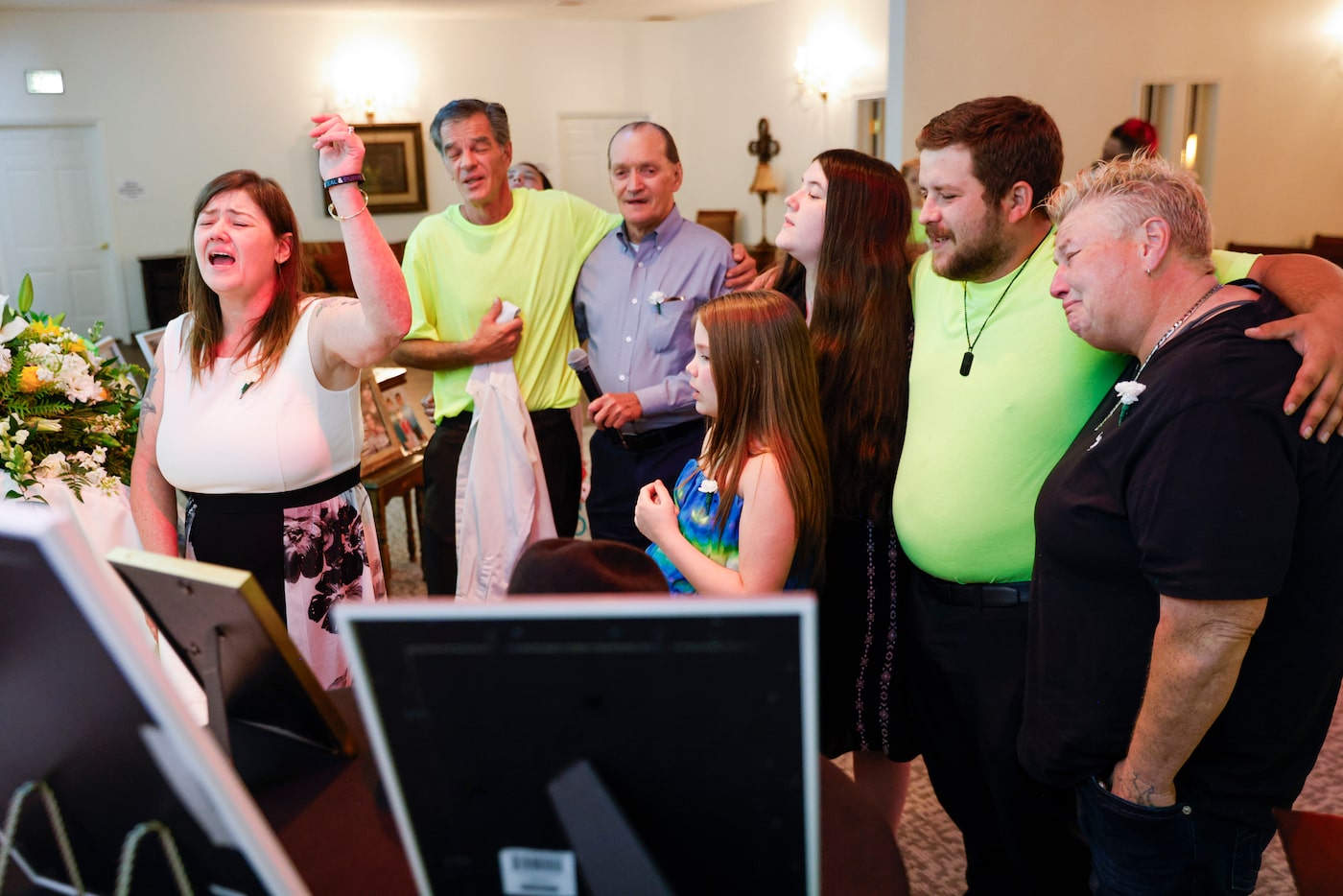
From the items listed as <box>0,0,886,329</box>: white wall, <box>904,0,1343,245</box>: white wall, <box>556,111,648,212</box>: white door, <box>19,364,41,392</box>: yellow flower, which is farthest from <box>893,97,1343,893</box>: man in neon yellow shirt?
<box>556,111,648,212</box>: white door

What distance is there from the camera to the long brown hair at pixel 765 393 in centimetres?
190

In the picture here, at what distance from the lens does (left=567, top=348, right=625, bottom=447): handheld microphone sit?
272 centimetres

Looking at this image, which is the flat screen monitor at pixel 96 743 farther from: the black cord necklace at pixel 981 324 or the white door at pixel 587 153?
the white door at pixel 587 153

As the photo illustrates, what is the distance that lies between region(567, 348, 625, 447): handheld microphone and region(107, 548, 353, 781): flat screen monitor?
1439mm

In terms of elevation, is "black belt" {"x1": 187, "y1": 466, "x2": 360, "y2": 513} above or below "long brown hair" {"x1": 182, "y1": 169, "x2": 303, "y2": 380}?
below

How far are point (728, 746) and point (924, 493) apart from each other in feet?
3.94

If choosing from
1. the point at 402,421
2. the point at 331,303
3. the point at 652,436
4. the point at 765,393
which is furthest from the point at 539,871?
the point at 402,421

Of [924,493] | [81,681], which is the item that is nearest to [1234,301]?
[924,493]

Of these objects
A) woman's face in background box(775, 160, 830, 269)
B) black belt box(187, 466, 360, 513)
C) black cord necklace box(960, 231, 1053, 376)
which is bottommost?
black belt box(187, 466, 360, 513)

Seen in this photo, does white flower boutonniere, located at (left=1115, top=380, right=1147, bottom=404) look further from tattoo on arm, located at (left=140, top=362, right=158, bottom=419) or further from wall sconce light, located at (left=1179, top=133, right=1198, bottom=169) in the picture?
wall sconce light, located at (left=1179, top=133, right=1198, bottom=169)

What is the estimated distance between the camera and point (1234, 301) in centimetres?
143

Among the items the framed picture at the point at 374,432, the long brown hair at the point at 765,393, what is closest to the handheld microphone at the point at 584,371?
the long brown hair at the point at 765,393

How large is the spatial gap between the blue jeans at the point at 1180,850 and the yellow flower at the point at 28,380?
2.04m

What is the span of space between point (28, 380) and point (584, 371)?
1.28 meters
